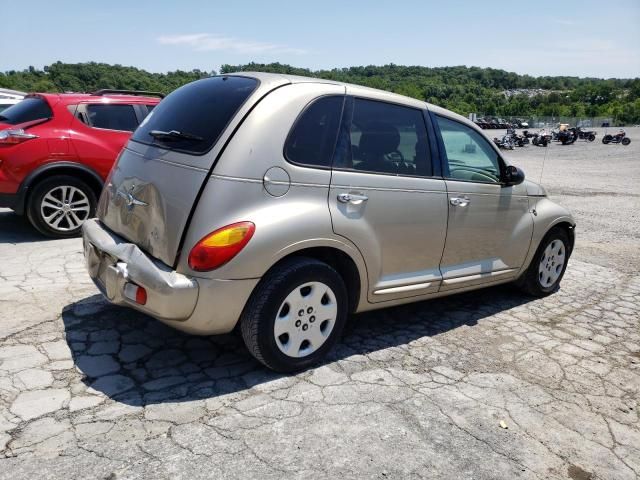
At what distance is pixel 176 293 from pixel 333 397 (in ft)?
3.56

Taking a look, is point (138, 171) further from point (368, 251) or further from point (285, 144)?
point (368, 251)

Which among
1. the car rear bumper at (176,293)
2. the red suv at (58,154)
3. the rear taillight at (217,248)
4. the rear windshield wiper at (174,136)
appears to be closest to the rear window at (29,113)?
the red suv at (58,154)

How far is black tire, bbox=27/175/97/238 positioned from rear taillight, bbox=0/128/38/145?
1.64ft

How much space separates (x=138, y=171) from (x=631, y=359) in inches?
146

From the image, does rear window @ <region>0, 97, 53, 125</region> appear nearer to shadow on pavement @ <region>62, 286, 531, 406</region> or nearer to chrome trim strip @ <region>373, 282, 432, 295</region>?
shadow on pavement @ <region>62, 286, 531, 406</region>

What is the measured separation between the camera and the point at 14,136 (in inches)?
241

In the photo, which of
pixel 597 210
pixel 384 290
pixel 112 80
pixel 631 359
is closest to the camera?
pixel 384 290

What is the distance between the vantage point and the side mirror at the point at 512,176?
455 centimetres

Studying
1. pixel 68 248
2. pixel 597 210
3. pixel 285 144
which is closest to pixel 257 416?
pixel 285 144

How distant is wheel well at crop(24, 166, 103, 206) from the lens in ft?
20.4

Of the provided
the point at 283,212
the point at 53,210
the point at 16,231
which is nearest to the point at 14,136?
the point at 53,210

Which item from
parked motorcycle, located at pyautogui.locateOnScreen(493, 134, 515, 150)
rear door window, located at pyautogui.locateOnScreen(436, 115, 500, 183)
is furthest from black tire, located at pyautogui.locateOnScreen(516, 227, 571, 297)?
A: parked motorcycle, located at pyautogui.locateOnScreen(493, 134, 515, 150)

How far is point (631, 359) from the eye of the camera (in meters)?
4.04

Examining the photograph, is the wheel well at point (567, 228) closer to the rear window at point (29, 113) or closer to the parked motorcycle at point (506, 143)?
the rear window at point (29, 113)
